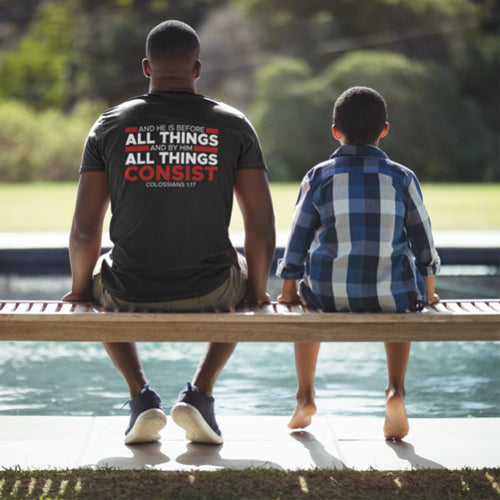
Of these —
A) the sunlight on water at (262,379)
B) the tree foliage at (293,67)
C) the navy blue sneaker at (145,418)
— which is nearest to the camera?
the navy blue sneaker at (145,418)

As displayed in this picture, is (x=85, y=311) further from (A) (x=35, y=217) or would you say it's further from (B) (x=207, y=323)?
(A) (x=35, y=217)

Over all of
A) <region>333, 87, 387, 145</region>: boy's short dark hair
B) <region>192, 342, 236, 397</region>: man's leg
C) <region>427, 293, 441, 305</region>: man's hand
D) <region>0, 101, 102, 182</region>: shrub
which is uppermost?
<region>333, 87, 387, 145</region>: boy's short dark hair

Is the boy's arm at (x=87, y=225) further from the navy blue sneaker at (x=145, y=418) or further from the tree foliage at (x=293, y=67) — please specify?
the tree foliage at (x=293, y=67)

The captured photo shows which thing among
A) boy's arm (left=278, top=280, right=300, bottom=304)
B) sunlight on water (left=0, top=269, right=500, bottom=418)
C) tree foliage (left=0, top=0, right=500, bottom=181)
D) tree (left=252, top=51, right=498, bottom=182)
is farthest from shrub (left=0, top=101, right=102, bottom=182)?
boy's arm (left=278, top=280, right=300, bottom=304)

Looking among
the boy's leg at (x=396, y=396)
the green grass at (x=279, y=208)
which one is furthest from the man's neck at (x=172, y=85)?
the green grass at (x=279, y=208)

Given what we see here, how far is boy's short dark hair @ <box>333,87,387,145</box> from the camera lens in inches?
Result: 98.0

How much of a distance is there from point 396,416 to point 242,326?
2.20 feet

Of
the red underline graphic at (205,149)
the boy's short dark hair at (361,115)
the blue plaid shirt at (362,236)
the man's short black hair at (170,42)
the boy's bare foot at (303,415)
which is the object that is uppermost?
the man's short black hair at (170,42)

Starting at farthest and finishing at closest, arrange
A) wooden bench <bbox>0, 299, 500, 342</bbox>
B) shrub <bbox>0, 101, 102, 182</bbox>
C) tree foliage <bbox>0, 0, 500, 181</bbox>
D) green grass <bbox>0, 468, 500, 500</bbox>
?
tree foliage <bbox>0, 0, 500, 181</bbox>
shrub <bbox>0, 101, 102, 182</bbox>
wooden bench <bbox>0, 299, 500, 342</bbox>
green grass <bbox>0, 468, 500, 500</bbox>

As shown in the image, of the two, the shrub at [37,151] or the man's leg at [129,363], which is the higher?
the man's leg at [129,363]

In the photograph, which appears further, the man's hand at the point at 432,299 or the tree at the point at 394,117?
the tree at the point at 394,117

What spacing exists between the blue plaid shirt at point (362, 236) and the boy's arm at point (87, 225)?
58 centimetres

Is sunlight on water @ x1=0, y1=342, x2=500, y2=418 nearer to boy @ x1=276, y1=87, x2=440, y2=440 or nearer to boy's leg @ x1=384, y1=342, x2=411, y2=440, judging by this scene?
boy's leg @ x1=384, y1=342, x2=411, y2=440

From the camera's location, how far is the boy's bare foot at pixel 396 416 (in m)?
2.56
